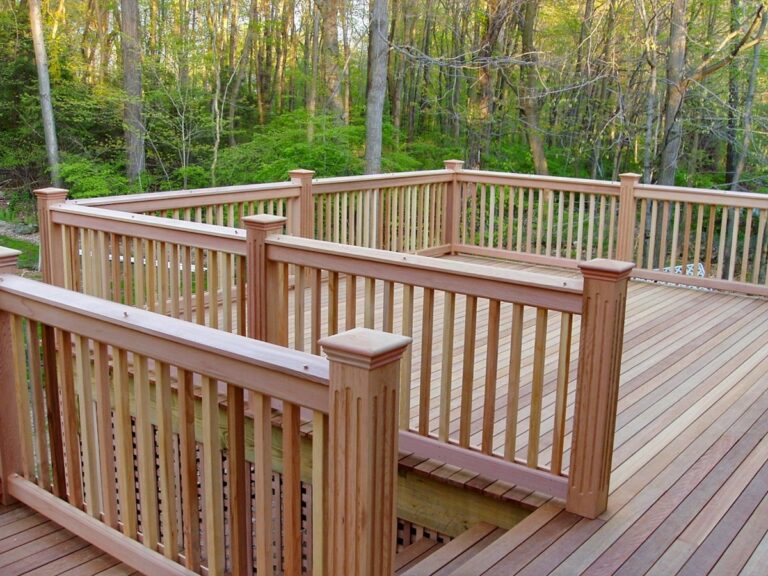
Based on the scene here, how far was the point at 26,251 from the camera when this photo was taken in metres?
14.6

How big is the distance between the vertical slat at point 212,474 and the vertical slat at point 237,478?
51mm

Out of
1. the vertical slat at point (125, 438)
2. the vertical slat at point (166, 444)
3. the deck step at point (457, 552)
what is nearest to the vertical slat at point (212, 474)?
the vertical slat at point (166, 444)

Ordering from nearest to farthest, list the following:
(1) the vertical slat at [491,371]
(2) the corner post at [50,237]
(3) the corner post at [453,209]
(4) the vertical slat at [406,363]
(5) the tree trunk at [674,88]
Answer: (1) the vertical slat at [491,371]
(4) the vertical slat at [406,363]
(2) the corner post at [50,237]
(3) the corner post at [453,209]
(5) the tree trunk at [674,88]

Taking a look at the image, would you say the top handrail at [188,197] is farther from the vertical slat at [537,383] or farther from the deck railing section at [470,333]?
the vertical slat at [537,383]

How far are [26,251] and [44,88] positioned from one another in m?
3.18

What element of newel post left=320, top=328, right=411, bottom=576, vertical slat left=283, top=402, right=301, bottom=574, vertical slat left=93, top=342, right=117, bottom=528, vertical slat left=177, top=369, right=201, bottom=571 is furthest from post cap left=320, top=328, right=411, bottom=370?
vertical slat left=93, top=342, right=117, bottom=528

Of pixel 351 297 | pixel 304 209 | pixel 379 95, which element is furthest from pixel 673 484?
pixel 379 95

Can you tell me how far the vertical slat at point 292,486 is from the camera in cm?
200

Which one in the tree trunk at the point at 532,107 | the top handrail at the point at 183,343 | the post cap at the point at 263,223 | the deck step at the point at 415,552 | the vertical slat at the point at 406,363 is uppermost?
the tree trunk at the point at 532,107

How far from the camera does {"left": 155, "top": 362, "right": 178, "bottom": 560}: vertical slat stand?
230cm

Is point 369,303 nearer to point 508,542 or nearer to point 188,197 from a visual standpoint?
point 508,542

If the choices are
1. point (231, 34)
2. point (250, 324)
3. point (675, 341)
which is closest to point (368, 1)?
point (231, 34)

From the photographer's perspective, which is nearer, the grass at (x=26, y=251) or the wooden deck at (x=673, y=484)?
the wooden deck at (x=673, y=484)

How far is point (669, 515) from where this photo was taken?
3092 millimetres
